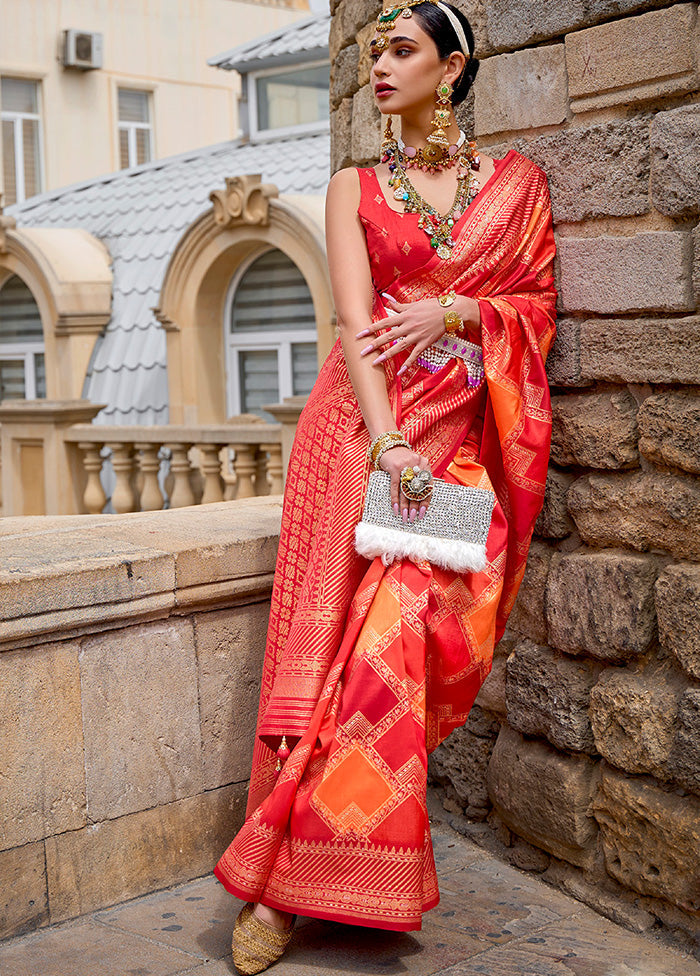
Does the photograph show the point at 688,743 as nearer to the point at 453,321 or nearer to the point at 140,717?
the point at 453,321

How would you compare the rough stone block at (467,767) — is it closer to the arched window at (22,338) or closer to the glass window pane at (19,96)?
the arched window at (22,338)

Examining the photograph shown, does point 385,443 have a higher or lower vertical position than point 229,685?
higher

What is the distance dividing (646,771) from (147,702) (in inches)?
45.2

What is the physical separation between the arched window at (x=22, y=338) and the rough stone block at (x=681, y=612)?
11138mm

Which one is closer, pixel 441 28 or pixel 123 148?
pixel 441 28

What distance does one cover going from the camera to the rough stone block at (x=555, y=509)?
113 inches

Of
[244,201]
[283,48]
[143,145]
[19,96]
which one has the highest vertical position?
[19,96]

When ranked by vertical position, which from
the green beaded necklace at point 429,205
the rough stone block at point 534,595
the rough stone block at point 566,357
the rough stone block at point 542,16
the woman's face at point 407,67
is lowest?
the rough stone block at point 534,595

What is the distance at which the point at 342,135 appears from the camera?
154 inches

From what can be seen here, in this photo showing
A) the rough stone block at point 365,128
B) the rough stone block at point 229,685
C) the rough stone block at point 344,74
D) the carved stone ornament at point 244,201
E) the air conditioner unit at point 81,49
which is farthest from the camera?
the air conditioner unit at point 81,49

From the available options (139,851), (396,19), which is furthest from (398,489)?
(139,851)

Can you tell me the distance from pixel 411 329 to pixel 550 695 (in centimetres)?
95

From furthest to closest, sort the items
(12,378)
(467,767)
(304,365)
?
(12,378) → (304,365) → (467,767)

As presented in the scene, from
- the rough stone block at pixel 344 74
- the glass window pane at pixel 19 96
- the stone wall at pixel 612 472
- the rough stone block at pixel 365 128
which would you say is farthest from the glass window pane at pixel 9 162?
the stone wall at pixel 612 472
